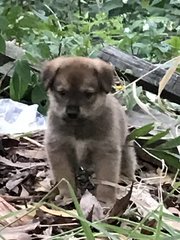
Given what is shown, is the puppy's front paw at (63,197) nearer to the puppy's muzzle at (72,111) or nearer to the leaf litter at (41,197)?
the leaf litter at (41,197)

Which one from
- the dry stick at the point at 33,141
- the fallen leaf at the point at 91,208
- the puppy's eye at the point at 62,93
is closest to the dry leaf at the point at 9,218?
the fallen leaf at the point at 91,208

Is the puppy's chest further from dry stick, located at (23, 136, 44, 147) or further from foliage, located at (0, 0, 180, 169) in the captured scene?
dry stick, located at (23, 136, 44, 147)

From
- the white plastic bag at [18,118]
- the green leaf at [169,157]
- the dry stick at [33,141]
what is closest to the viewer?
the green leaf at [169,157]

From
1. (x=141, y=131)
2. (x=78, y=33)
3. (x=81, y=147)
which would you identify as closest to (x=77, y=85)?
(x=81, y=147)

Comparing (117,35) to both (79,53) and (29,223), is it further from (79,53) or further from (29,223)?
(29,223)

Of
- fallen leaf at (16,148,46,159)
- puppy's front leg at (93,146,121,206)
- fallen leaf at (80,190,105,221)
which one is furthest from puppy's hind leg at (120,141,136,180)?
fallen leaf at (80,190,105,221)

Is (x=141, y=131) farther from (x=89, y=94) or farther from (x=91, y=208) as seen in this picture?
(x=91, y=208)

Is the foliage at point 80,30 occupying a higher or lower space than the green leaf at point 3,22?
lower
